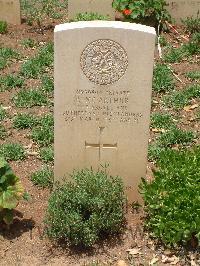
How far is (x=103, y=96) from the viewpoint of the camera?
4.78 m

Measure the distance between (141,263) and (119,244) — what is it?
0.91 feet

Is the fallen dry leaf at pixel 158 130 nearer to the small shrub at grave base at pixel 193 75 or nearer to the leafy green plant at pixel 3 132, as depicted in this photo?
the small shrub at grave base at pixel 193 75

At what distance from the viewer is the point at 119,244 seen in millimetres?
4844

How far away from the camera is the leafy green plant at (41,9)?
10217 mm

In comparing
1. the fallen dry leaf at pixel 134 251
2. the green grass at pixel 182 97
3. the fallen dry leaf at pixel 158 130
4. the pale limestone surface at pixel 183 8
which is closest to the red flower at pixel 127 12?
the pale limestone surface at pixel 183 8

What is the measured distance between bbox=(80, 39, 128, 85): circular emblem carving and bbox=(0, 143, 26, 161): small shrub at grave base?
5.71 ft

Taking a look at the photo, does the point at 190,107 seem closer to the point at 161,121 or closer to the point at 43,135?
the point at 161,121

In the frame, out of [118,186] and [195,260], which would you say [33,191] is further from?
[195,260]

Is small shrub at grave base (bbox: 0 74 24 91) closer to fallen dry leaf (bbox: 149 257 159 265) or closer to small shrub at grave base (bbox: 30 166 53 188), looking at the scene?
small shrub at grave base (bbox: 30 166 53 188)

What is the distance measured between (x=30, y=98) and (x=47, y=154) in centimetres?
146

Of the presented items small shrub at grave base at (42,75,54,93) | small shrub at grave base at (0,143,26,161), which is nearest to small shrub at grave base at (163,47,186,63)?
small shrub at grave base at (42,75,54,93)

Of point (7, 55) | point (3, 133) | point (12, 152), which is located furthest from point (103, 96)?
point (7, 55)

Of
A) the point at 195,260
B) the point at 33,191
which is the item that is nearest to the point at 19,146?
the point at 33,191

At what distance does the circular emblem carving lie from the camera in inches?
180
